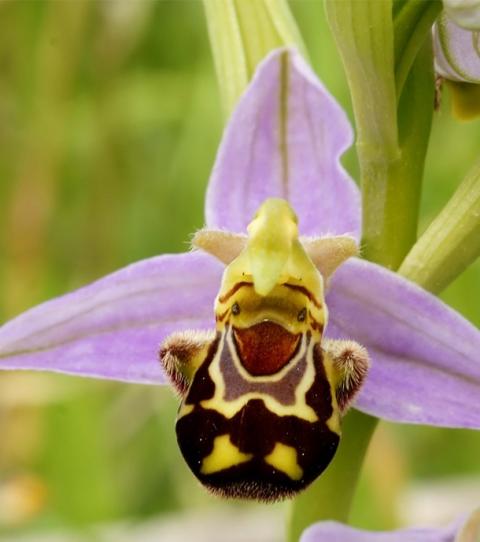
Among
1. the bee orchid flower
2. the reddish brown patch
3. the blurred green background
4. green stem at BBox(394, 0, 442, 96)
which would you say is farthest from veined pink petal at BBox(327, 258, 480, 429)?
the blurred green background

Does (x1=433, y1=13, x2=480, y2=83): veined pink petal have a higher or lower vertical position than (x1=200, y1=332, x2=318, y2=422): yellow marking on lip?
higher

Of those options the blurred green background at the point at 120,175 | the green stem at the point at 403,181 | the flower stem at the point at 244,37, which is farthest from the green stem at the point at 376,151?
the blurred green background at the point at 120,175

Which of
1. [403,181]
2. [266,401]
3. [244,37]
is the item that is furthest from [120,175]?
[266,401]

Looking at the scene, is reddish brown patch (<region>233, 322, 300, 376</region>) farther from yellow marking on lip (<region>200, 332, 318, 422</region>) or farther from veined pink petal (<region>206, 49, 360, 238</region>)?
veined pink petal (<region>206, 49, 360, 238</region>)

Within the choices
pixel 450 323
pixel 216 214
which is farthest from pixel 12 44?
pixel 450 323

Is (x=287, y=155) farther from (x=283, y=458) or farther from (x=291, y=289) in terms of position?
(x=283, y=458)

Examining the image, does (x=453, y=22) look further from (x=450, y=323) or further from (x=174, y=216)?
(x=174, y=216)
